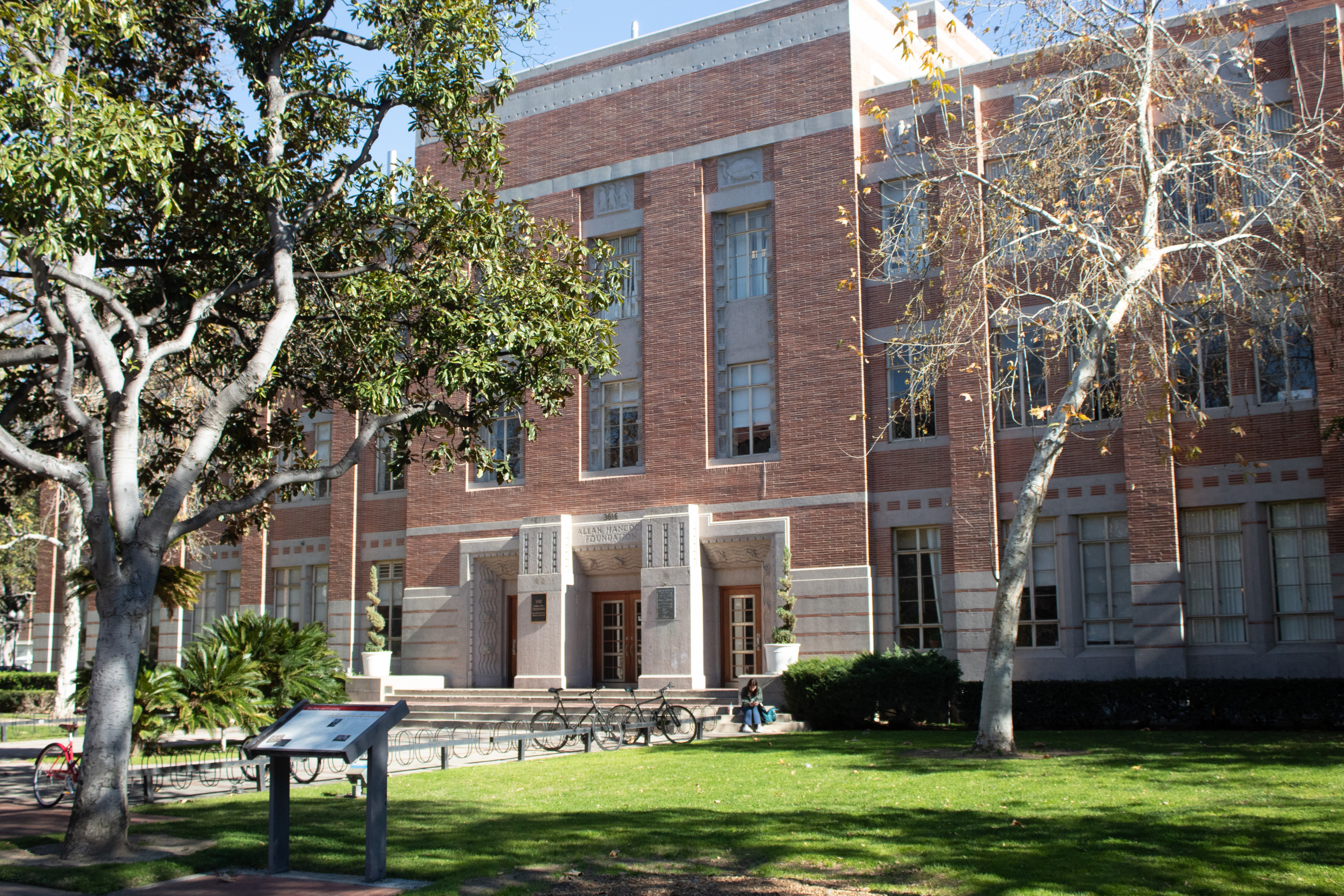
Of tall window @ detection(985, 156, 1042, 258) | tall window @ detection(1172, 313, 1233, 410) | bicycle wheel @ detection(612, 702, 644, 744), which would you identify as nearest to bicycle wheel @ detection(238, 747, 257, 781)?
bicycle wheel @ detection(612, 702, 644, 744)

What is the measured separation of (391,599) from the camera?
31.6 meters

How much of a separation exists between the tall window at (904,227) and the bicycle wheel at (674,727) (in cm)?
826

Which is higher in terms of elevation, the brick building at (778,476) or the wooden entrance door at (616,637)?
the brick building at (778,476)

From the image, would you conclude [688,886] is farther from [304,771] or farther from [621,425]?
[621,425]

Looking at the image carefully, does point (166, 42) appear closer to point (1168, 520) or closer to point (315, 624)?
point (315, 624)

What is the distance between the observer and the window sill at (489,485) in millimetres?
29058

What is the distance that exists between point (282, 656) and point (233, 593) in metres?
16.4

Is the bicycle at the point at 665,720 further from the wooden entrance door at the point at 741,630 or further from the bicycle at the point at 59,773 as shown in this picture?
the bicycle at the point at 59,773

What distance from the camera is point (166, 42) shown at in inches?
572

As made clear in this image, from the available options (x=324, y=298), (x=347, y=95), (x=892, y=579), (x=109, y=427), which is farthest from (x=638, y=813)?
(x=892, y=579)

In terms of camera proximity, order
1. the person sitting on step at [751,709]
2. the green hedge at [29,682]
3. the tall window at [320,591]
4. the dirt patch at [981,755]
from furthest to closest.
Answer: the green hedge at [29,682] < the tall window at [320,591] < the person sitting on step at [751,709] < the dirt patch at [981,755]

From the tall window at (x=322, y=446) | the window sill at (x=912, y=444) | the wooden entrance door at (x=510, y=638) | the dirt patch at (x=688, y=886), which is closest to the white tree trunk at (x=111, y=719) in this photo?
the dirt patch at (x=688, y=886)

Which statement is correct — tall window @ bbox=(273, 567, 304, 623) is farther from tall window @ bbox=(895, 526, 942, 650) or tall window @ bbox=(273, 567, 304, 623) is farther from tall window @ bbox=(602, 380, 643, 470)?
tall window @ bbox=(895, 526, 942, 650)

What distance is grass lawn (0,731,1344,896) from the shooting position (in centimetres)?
855
